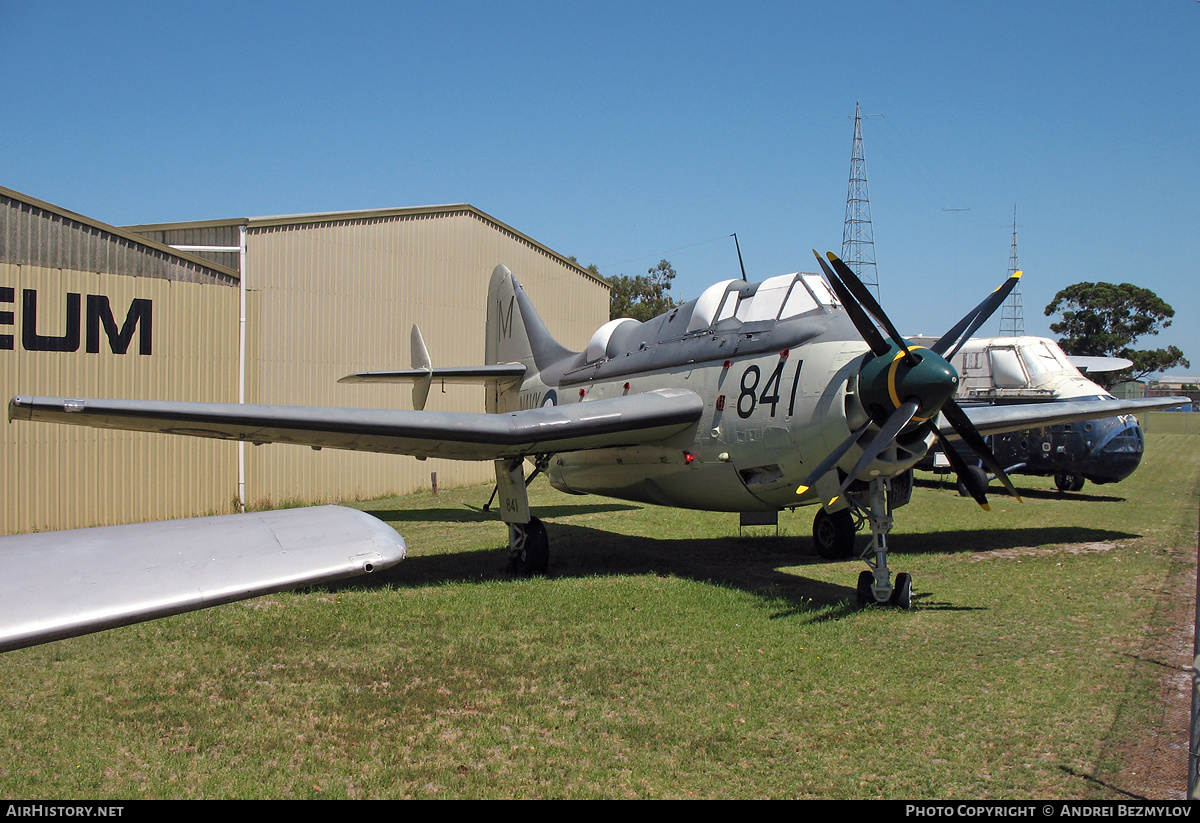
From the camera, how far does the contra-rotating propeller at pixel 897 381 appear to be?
7.45m

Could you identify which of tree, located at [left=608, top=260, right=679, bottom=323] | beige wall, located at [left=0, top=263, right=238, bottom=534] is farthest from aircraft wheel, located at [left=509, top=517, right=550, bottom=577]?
tree, located at [left=608, top=260, right=679, bottom=323]

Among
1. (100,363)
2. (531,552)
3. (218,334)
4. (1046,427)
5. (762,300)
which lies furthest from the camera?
(1046,427)

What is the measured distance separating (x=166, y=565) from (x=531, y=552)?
8.12 meters

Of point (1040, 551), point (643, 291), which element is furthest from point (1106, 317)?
point (1040, 551)

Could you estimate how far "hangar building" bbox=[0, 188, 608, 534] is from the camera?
1452 cm

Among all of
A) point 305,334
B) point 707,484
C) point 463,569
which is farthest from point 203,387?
point 707,484

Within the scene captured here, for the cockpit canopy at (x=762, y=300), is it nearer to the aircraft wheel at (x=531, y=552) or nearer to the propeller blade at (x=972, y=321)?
the propeller blade at (x=972, y=321)

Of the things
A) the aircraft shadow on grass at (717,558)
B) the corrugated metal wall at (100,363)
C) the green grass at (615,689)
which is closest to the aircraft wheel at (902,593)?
the green grass at (615,689)

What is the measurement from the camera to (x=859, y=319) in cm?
799

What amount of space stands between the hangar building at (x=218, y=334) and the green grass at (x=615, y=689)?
25.7 ft

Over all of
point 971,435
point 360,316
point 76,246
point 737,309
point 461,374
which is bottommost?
point 971,435

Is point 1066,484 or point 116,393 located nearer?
point 116,393

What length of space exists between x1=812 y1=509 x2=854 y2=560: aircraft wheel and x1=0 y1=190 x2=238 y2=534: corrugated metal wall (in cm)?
1252

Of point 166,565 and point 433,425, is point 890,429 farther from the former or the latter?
point 166,565
